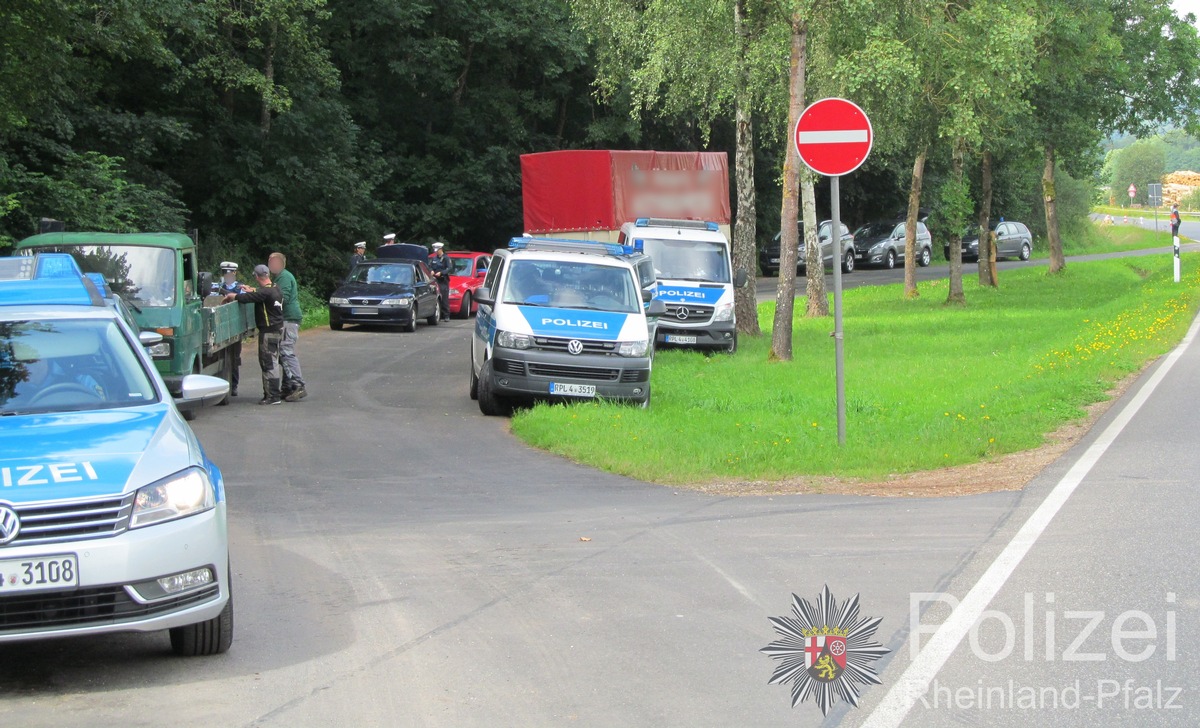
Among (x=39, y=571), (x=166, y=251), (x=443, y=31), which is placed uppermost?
(x=443, y=31)

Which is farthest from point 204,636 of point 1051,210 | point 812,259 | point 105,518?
point 1051,210

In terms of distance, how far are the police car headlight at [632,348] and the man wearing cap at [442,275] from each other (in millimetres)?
18687

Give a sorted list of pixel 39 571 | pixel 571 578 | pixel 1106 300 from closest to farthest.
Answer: pixel 39 571, pixel 571 578, pixel 1106 300

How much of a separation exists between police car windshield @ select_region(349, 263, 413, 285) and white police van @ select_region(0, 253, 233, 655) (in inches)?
943

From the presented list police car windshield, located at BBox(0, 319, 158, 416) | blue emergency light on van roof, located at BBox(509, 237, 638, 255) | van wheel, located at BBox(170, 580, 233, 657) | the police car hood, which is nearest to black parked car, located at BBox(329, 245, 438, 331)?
blue emergency light on van roof, located at BBox(509, 237, 638, 255)

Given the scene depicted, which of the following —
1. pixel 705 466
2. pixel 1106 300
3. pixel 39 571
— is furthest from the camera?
pixel 1106 300

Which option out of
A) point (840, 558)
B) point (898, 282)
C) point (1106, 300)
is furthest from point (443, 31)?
point (840, 558)

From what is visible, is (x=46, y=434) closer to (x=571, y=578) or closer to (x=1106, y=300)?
(x=571, y=578)

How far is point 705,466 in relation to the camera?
11.3 metres

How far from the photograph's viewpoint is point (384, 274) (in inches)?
1203

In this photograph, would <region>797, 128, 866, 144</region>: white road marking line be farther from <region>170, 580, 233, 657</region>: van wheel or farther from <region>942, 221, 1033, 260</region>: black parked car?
<region>942, 221, 1033, 260</region>: black parked car

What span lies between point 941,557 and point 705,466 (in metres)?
3.79

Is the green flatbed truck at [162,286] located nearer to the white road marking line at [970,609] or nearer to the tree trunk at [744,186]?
the white road marking line at [970,609]

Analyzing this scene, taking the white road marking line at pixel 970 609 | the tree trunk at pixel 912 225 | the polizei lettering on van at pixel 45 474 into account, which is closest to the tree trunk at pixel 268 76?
the tree trunk at pixel 912 225
